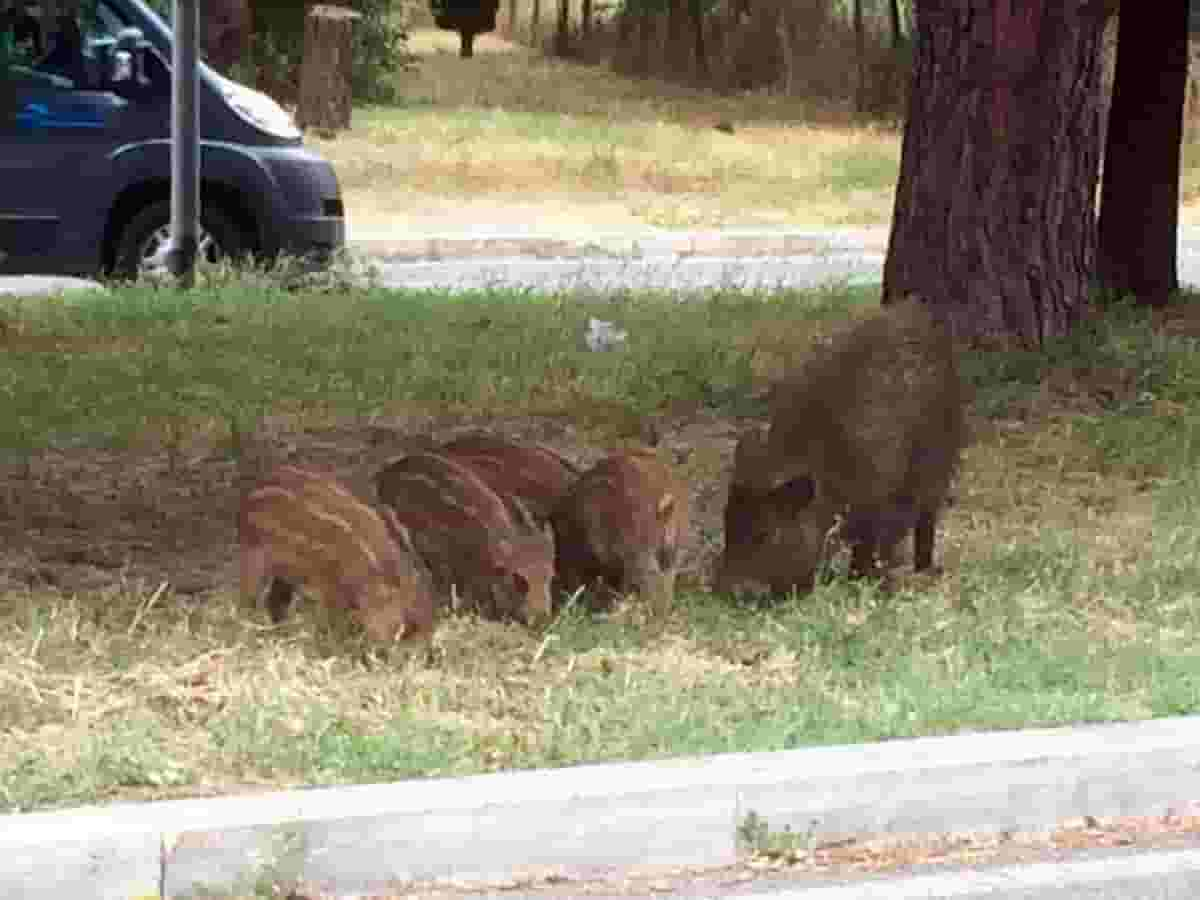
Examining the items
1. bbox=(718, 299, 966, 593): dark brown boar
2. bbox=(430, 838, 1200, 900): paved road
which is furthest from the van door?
bbox=(430, 838, 1200, 900): paved road

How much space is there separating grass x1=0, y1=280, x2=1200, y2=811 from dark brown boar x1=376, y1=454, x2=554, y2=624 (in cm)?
9

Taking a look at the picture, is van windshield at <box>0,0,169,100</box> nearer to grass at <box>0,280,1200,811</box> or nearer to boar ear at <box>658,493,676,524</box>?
grass at <box>0,280,1200,811</box>

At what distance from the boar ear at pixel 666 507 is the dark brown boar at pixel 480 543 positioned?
0.31 metres

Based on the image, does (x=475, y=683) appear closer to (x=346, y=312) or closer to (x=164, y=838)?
(x=164, y=838)

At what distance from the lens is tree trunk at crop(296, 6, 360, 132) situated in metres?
24.6

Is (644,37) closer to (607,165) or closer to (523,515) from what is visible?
(607,165)

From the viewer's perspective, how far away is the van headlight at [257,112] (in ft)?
44.2

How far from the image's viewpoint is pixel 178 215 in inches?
480

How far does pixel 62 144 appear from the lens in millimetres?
13102

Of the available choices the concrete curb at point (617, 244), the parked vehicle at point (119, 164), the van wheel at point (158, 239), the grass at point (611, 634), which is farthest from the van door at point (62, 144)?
the concrete curb at point (617, 244)

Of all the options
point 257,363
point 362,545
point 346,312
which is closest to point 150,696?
point 362,545

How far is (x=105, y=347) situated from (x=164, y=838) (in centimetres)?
579

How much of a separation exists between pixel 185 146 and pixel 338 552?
664 cm

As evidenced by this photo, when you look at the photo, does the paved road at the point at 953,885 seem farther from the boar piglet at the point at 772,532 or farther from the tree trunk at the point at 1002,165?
the tree trunk at the point at 1002,165
